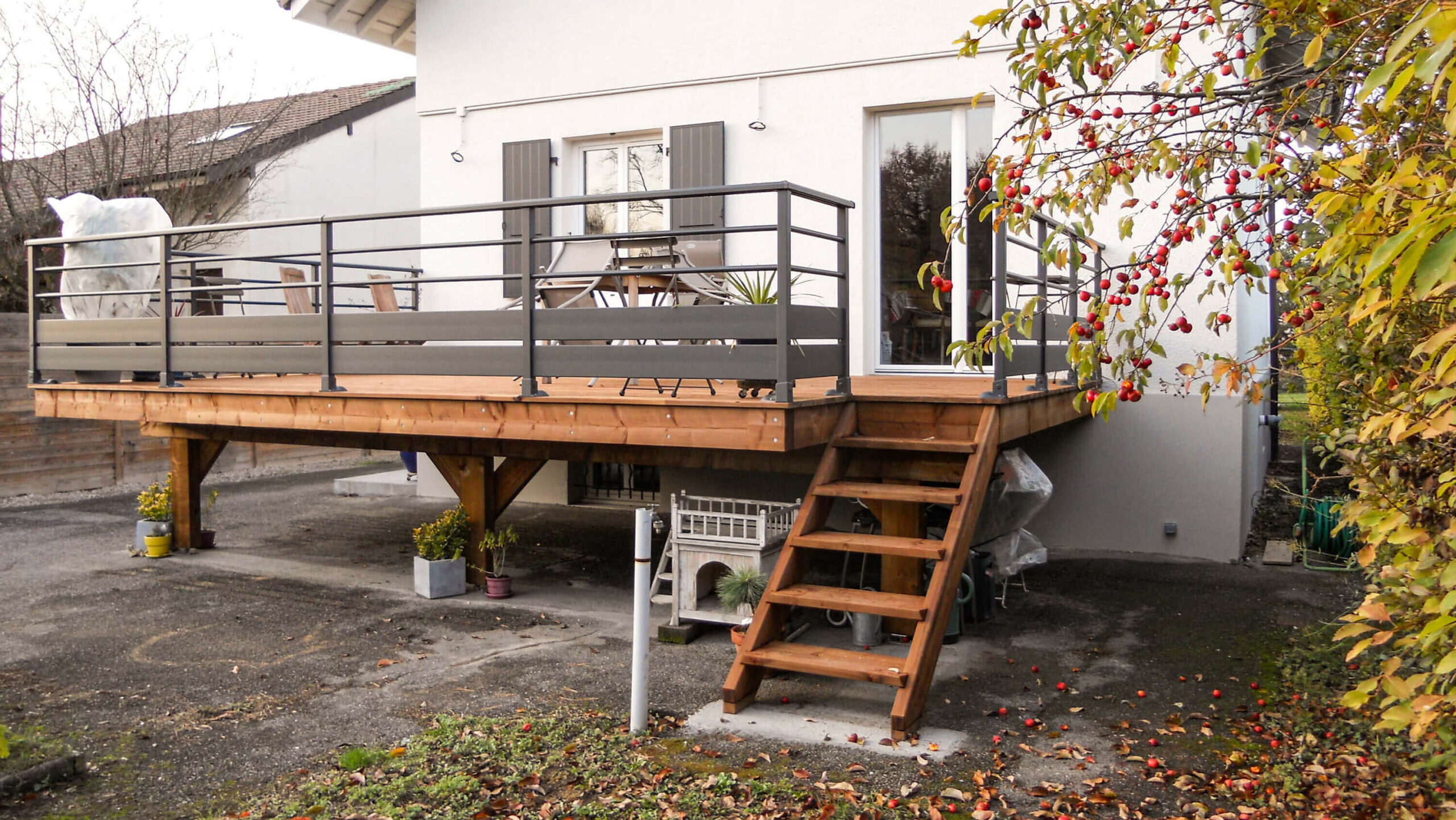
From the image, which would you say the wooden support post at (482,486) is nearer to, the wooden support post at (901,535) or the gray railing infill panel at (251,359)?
the gray railing infill panel at (251,359)

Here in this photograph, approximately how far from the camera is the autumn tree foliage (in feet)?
6.36

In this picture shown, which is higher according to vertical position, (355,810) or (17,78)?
(17,78)

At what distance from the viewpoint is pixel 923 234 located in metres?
7.84

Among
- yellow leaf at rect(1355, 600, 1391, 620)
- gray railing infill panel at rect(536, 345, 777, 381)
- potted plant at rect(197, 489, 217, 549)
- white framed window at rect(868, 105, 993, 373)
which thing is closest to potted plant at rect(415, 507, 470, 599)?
gray railing infill panel at rect(536, 345, 777, 381)

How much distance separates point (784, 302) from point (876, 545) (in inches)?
42.8

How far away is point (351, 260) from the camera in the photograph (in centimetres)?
1383

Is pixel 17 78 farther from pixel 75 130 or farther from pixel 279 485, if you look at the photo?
pixel 279 485

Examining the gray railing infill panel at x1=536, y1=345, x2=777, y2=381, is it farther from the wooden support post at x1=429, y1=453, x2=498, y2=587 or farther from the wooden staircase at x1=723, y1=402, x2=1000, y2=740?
the wooden support post at x1=429, y1=453, x2=498, y2=587

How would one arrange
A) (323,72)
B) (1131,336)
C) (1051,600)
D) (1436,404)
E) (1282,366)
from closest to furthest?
1. (1436,404)
2. (1131,336)
3. (1282,366)
4. (1051,600)
5. (323,72)

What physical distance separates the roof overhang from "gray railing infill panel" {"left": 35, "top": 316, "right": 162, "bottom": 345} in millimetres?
4022

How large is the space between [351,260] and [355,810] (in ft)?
37.6

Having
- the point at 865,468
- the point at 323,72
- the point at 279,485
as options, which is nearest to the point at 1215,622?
the point at 865,468

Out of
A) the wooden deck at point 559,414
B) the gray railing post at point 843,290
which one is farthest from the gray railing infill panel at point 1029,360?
the gray railing post at point 843,290

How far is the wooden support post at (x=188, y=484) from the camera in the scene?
25.6ft
